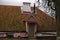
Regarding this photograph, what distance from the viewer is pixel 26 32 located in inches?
162

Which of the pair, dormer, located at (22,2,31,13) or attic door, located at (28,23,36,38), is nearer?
attic door, located at (28,23,36,38)

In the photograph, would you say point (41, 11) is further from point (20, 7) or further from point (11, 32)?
point (11, 32)

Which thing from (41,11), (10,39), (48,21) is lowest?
(10,39)

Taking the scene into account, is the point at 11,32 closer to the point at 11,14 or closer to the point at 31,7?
the point at 11,14

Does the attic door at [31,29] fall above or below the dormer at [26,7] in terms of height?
below

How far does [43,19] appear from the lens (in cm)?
427

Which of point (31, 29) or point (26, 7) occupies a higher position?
point (26, 7)

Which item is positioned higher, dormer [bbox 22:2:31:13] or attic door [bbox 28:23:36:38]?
dormer [bbox 22:2:31:13]

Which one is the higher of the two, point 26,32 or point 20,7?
point 20,7

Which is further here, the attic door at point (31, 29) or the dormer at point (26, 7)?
the dormer at point (26, 7)

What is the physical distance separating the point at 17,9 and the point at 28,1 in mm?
347

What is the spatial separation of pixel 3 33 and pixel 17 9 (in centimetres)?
71

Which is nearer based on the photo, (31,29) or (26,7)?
(31,29)

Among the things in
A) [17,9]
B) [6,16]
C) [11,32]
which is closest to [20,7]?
[17,9]
